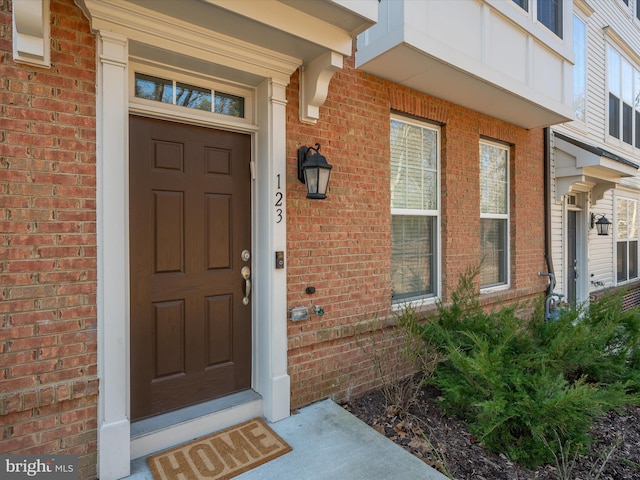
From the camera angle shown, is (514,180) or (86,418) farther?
(514,180)

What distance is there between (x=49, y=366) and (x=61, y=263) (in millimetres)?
595

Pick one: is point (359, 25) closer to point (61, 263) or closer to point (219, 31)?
point (219, 31)

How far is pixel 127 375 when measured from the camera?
2242mm

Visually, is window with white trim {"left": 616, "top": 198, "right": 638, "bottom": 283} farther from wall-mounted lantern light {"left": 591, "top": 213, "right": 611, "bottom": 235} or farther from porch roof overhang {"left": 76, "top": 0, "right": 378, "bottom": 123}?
porch roof overhang {"left": 76, "top": 0, "right": 378, "bottom": 123}

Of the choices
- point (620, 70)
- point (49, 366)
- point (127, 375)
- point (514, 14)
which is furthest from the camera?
point (620, 70)

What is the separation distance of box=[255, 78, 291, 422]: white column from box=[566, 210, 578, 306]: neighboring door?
20.6 feet

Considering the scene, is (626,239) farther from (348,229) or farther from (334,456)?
(334,456)

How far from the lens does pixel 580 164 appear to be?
5641 millimetres

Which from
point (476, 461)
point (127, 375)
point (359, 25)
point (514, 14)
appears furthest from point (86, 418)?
point (514, 14)

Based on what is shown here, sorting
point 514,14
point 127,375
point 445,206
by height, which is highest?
point 514,14

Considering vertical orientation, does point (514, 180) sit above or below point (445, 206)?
above

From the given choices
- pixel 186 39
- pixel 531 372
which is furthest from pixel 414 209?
pixel 186 39

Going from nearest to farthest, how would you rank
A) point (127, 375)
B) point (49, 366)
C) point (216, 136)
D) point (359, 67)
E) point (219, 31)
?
1. point (49, 366)
2. point (127, 375)
3. point (219, 31)
4. point (216, 136)
5. point (359, 67)

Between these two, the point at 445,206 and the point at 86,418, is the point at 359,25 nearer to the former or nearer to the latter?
the point at 445,206
